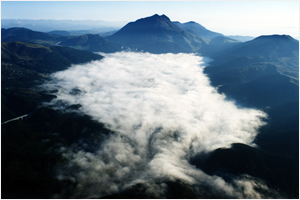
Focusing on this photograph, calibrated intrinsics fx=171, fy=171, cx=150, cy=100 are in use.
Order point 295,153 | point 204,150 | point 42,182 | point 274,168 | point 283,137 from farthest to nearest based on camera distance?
point 204,150 < point 283,137 < point 295,153 < point 274,168 < point 42,182

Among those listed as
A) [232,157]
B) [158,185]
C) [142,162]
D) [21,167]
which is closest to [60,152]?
[21,167]

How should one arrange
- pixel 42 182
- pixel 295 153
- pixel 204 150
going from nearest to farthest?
pixel 42 182, pixel 295 153, pixel 204 150

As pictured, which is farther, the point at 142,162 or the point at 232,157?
the point at 142,162

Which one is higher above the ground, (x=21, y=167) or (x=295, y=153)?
(x=295, y=153)

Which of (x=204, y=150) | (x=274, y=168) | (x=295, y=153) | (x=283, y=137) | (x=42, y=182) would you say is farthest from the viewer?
(x=204, y=150)

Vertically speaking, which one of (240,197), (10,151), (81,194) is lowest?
(81,194)

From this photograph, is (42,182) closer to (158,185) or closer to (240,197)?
(158,185)

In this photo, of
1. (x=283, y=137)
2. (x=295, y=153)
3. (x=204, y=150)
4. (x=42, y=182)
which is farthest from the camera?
(x=204, y=150)

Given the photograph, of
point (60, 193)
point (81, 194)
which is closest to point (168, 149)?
point (81, 194)

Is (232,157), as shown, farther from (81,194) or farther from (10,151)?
(10,151)
